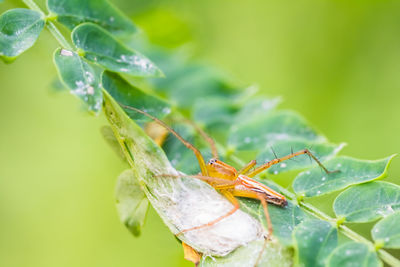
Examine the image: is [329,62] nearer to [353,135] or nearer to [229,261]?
[353,135]

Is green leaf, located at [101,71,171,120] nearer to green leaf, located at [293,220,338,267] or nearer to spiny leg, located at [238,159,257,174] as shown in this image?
spiny leg, located at [238,159,257,174]

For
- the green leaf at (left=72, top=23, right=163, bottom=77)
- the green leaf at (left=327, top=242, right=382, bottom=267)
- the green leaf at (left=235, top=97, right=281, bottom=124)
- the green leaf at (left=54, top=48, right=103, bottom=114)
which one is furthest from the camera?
the green leaf at (left=235, top=97, right=281, bottom=124)

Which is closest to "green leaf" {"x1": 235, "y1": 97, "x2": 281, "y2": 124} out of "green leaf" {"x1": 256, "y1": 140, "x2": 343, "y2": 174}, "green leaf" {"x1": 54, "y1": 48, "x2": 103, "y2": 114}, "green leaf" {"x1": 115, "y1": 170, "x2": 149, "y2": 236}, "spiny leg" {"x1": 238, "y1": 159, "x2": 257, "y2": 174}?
"green leaf" {"x1": 256, "y1": 140, "x2": 343, "y2": 174}

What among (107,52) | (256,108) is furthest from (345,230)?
(107,52)

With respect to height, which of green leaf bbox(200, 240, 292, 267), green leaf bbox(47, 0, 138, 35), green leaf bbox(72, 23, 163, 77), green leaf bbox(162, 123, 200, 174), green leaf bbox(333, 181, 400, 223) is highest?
green leaf bbox(47, 0, 138, 35)

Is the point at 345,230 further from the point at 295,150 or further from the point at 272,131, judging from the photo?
the point at 272,131

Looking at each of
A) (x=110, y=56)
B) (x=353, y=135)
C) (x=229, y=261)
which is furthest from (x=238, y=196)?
(x=353, y=135)

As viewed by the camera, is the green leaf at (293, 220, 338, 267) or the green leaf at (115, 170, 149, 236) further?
the green leaf at (115, 170, 149, 236)
